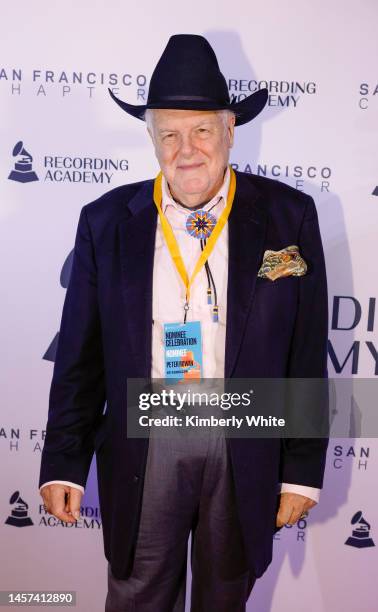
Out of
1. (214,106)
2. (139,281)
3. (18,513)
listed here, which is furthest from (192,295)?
(18,513)

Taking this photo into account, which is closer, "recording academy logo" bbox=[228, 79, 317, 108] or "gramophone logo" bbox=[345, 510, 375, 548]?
"recording academy logo" bbox=[228, 79, 317, 108]

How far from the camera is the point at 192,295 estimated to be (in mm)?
1712

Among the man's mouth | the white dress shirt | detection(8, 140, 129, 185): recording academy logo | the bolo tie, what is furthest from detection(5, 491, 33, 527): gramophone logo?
the man's mouth

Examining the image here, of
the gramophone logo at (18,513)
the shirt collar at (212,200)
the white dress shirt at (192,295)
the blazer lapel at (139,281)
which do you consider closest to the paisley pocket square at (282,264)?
the white dress shirt at (192,295)

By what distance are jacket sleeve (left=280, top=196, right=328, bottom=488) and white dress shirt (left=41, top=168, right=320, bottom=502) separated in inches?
2.6

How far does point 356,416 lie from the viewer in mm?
2592

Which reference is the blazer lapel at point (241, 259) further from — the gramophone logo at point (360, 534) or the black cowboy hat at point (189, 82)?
the gramophone logo at point (360, 534)

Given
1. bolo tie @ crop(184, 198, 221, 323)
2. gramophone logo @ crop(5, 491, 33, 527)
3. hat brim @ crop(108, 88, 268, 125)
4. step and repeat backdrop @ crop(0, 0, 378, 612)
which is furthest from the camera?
gramophone logo @ crop(5, 491, 33, 527)

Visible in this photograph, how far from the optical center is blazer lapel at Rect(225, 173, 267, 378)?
64.9 inches

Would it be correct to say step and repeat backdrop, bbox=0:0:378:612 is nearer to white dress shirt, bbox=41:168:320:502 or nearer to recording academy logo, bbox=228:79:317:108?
recording academy logo, bbox=228:79:317:108

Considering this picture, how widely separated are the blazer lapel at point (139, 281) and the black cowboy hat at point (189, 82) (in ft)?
1.13

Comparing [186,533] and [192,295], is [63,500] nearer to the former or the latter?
[186,533]

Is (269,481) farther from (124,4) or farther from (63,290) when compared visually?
(124,4)

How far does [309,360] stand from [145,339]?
0.50m
